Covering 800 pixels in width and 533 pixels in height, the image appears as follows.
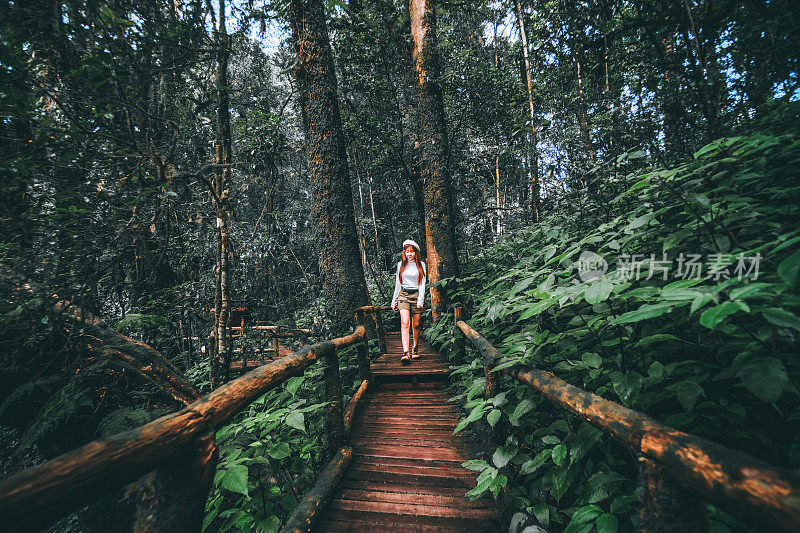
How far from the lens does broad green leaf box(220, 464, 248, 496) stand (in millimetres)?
1568

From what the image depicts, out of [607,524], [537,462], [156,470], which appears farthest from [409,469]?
[156,470]

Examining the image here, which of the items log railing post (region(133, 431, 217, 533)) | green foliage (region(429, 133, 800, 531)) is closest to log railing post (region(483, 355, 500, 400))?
green foliage (region(429, 133, 800, 531))

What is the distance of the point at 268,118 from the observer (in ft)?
17.1

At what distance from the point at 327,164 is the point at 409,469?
4549 mm

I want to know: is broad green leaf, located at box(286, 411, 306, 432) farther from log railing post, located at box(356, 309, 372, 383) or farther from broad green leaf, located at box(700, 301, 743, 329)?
log railing post, located at box(356, 309, 372, 383)

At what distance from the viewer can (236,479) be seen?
1.63m

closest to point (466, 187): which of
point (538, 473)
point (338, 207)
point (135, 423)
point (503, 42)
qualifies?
point (338, 207)

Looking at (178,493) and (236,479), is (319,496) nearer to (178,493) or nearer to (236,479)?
(236,479)

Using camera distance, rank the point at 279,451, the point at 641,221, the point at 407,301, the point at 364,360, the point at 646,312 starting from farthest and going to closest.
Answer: the point at 407,301
the point at 364,360
the point at 279,451
the point at 641,221
the point at 646,312

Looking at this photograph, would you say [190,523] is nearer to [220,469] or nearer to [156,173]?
[220,469]

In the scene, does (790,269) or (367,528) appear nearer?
(790,269)

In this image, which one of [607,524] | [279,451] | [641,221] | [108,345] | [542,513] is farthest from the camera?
[108,345]

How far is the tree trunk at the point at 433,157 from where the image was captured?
625 cm

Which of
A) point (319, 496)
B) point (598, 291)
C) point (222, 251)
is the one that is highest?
point (222, 251)
